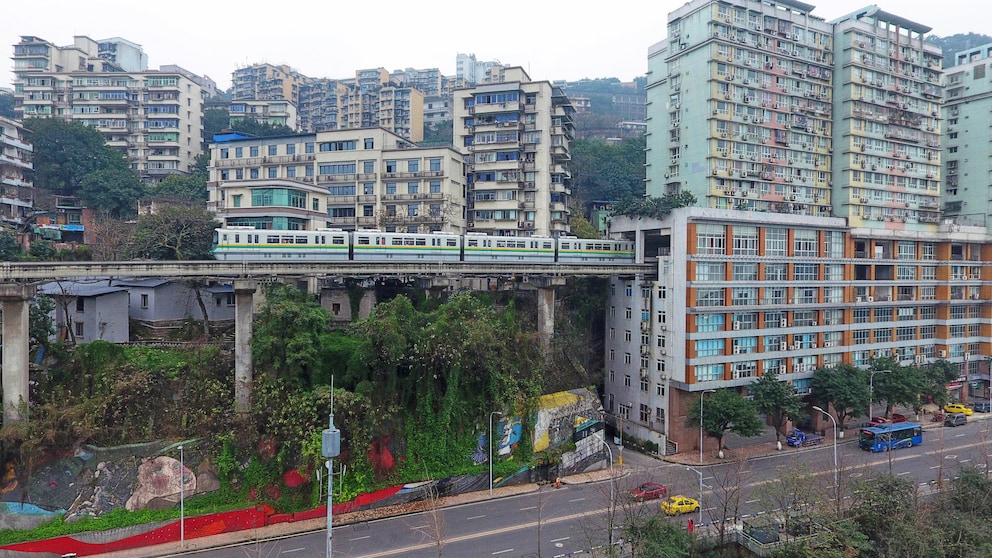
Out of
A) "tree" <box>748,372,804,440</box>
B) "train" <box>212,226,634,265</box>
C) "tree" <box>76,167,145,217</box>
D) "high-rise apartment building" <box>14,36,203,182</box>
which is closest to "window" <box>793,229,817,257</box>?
"tree" <box>748,372,804,440</box>

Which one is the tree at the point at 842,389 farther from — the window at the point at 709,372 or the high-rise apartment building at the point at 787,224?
the window at the point at 709,372

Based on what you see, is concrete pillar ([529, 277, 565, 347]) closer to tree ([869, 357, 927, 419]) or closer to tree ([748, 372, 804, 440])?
tree ([748, 372, 804, 440])

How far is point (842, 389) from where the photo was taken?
40.3 metres

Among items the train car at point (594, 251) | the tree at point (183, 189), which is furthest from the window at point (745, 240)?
the tree at point (183, 189)

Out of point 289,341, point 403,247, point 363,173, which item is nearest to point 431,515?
point 289,341

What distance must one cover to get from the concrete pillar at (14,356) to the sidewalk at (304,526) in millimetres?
7546

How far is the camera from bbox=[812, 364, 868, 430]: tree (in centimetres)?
4003

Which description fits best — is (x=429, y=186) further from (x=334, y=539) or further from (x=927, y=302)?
(x=927, y=302)

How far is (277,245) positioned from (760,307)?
3174 centimetres

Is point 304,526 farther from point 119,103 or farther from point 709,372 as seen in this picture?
point 119,103

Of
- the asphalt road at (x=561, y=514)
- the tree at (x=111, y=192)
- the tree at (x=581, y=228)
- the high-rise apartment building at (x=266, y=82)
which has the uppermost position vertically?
the high-rise apartment building at (x=266, y=82)

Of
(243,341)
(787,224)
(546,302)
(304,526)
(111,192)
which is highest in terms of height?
(111,192)

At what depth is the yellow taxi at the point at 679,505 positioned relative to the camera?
28531 millimetres

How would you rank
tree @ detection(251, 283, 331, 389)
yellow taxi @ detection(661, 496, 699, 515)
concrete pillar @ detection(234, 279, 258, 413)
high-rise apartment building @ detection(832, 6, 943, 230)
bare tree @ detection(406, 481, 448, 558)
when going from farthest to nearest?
high-rise apartment building @ detection(832, 6, 943, 230) → concrete pillar @ detection(234, 279, 258, 413) → tree @ detection(251, 283, 331, 389) → yellow taxi @ detection(661, 496, 699, 515) → bare tree @ detection(406, 481, 448, 558)
